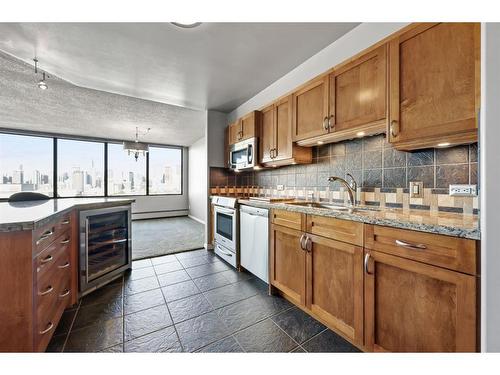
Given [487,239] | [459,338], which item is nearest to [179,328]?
[459,338]

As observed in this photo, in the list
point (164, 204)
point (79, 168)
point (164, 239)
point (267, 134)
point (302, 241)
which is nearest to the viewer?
point (302, 241)

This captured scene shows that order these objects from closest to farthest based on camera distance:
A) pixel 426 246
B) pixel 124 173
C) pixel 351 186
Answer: pixel 426 246
pixel 351 186
pixel 124 173

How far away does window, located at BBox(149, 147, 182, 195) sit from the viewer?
6.72 m

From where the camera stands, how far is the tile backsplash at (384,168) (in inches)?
51.7

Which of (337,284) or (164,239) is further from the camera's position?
(164,239)

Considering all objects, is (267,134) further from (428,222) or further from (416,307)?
(416,307)

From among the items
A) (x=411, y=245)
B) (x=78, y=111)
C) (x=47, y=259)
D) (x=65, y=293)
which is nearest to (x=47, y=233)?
(x=47, y=259)

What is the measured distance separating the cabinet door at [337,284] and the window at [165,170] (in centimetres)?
629

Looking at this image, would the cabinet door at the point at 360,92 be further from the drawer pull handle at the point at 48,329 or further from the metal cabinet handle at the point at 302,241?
the drawer pull handle at the point at 48,329

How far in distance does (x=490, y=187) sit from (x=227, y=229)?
2.46 metres

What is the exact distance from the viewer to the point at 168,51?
197 centimetres

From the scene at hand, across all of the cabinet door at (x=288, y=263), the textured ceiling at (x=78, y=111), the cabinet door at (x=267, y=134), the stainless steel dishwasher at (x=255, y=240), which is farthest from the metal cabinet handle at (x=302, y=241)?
the textured ceiling at (x=78, y=111)

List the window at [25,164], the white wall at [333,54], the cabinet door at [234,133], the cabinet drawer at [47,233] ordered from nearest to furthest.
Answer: the cabinet drawer at [47,233] → the white wall at [333,54] → the cabinet door at [234,133] → the window at [25,164]
